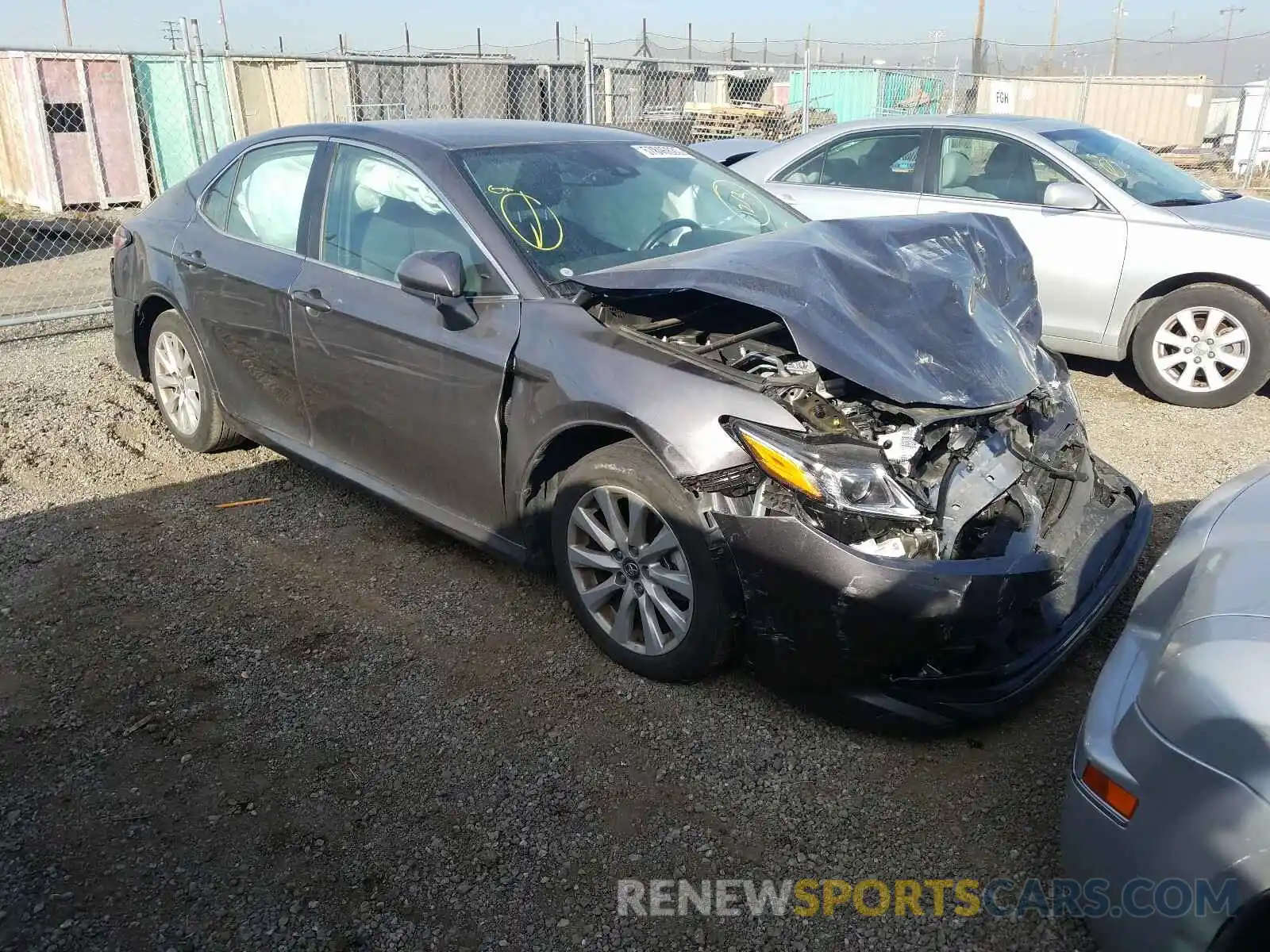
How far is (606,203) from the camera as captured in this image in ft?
12.5

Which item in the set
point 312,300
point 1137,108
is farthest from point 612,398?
point 1137,108

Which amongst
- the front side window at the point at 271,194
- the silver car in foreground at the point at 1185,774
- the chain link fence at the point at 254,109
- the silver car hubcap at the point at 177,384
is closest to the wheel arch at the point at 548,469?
the silver car in foreground at the point at 1185,774

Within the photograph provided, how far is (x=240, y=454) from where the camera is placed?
5293 millimetres

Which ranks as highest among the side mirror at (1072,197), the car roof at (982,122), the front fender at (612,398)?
the car roof at (982,122)

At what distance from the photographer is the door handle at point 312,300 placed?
3.90 m

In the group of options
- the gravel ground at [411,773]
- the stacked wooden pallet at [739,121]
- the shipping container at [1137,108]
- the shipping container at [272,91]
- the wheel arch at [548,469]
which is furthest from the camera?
the shipping container at [1137,108]

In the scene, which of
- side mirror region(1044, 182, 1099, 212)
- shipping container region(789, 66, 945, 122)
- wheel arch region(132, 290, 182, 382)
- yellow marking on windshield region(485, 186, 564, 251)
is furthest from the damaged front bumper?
shipping container region(789, 66, 945, 122)

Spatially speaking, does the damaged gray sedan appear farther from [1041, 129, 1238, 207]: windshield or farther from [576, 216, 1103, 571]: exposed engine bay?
[1041, 129, 1238, 207]: windshield

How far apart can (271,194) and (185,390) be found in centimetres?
128

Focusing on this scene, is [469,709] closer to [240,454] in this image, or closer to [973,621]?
[973,621]

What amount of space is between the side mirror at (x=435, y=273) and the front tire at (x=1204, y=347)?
4557 millimetres

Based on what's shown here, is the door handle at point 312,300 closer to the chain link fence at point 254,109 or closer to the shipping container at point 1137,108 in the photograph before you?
the chain link fence at point 254,109

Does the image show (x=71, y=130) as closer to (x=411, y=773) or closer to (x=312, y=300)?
(x=312, y=300)

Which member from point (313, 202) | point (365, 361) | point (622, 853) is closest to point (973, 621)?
point (622, 853)
